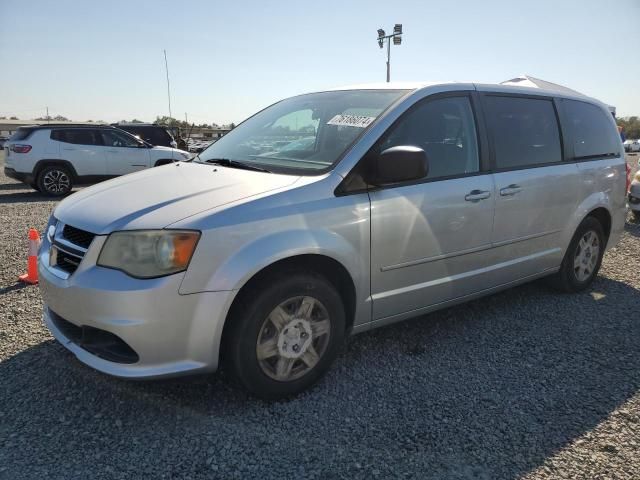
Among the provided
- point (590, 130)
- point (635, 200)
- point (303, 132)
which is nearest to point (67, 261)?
point (303, 132)

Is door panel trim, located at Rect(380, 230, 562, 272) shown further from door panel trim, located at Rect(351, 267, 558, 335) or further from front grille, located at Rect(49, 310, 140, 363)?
front grille, located at Rect(49, 310, 140, 363)

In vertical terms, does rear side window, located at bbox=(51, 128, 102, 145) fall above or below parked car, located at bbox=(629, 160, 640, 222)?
above

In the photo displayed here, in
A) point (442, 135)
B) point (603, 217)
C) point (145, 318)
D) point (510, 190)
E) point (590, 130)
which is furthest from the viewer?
point (603, 217)

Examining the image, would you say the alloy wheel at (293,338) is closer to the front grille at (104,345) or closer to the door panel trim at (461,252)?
the door panel trim at (461,252)

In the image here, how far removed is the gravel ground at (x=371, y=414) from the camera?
2271 millimetres

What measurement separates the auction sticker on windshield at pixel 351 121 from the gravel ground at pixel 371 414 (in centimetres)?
155

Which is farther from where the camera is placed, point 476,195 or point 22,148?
point 22,148

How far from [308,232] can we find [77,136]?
10.6 m

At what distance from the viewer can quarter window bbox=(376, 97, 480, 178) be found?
3.11m

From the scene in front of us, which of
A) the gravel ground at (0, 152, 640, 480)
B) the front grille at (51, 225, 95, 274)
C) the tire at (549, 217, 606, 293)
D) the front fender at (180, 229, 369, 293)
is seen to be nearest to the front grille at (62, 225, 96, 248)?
the front grille at (51, 225, 95, 274)

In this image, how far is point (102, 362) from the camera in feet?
7.89

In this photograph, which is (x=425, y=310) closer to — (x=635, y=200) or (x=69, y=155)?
(x=635, y=200)

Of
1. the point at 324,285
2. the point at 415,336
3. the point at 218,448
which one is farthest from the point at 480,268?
the point at 218,448

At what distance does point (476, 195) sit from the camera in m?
3.37
